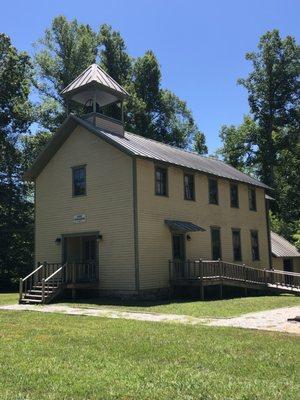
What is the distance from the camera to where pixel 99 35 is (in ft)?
166

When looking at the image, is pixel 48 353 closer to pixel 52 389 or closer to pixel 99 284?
pixel 52 389

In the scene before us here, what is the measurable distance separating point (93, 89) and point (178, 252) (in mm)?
8603

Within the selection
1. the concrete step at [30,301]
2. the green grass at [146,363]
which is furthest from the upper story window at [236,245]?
the green grass at [146,363]

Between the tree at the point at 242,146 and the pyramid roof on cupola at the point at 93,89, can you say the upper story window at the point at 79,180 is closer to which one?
the pyramid roof on cupola at the point at 93,89

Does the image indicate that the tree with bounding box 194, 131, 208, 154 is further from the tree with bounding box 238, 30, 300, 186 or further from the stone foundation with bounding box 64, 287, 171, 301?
the stone foundation with bounding box 64, 287, 171, 301

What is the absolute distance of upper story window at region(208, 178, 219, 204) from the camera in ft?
86.4

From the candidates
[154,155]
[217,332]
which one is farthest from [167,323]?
[154,155]

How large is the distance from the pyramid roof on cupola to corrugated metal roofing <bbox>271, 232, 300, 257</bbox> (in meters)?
15.9

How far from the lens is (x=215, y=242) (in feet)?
85.6

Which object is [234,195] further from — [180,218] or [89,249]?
[89,249]

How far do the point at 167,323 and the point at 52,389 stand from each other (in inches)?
267

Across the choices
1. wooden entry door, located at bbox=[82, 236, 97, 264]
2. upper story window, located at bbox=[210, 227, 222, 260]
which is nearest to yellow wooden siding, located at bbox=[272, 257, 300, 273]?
upper story window, located at bbox=[210, 227, 222, 260]

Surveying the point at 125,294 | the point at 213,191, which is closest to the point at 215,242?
the point at 213,191

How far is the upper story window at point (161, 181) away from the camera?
22589 mm
